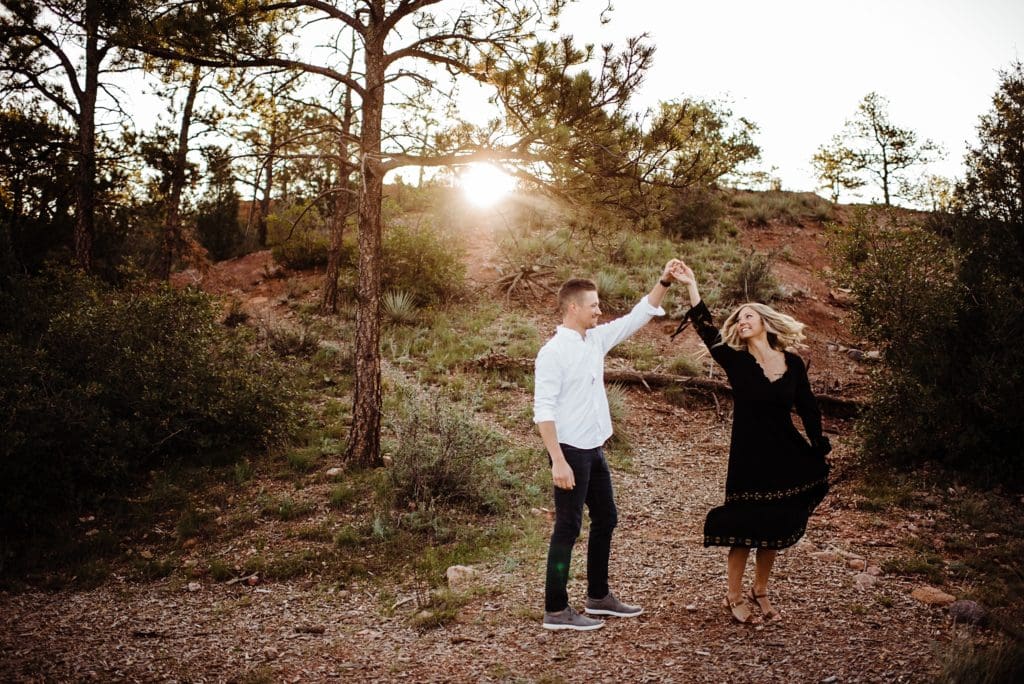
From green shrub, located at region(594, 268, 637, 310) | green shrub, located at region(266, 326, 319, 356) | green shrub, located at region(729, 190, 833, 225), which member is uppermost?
green shrub, located at region(729, 190, 833, 225)

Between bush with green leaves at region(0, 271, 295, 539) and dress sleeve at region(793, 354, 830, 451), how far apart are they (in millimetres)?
6403

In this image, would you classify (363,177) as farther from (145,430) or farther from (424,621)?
(424,621)

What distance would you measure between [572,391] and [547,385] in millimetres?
198

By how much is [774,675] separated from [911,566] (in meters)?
2.34

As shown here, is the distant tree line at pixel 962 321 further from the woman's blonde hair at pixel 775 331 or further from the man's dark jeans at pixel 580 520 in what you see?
the man's dark jeans at pixel 580 520

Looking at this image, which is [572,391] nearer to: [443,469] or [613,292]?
[443,469]

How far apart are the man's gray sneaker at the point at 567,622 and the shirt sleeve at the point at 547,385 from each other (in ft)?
4.40

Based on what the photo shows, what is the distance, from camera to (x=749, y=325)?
13.0 feet

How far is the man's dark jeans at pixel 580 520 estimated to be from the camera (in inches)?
150

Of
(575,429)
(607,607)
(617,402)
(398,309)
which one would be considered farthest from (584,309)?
(398,309)

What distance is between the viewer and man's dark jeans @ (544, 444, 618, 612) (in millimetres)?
3801

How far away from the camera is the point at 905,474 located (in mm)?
7180

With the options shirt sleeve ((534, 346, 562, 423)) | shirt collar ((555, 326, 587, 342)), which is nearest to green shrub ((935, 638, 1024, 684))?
shirt sleeve ((534, 346, 562, 423))

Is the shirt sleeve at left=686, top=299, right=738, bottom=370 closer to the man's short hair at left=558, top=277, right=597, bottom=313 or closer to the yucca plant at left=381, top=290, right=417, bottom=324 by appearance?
the man's short hair at left=558, top=277, right=597, bottom=313
